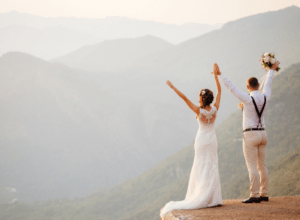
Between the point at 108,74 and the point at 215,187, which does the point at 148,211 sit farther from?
the point at 108,74

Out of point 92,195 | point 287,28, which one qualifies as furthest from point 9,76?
point 287,28

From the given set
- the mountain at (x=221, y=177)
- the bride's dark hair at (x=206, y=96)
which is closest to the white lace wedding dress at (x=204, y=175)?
→ the bride's dark hair at (x=206, y=96)

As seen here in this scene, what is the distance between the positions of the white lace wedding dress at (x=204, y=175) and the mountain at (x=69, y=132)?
48.6 m

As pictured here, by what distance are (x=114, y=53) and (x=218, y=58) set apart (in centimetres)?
5771

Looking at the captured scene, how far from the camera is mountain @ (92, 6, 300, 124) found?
85.0 m

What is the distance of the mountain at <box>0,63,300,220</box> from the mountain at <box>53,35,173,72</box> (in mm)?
92131

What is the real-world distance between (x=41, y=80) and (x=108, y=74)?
109ft

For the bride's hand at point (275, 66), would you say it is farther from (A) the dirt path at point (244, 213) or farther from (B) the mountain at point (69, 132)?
(B) the mountain at point (69, 132)

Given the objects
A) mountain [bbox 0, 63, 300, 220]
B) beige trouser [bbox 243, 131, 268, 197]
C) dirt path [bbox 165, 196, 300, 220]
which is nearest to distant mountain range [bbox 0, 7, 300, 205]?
mountain [bbox 0, 63, 300, 220]

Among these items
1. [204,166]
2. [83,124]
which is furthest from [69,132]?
[204,166]

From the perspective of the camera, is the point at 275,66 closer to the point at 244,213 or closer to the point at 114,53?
the point at 244,213

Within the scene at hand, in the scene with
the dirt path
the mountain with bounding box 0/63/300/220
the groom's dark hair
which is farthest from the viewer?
the mountain with bounding box 0/63/300/220

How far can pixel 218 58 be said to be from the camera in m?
108

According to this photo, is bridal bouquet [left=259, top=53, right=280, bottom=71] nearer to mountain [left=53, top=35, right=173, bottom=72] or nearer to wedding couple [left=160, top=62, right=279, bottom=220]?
wedding couple [left=160, top=62, right=279, bottom=220]
